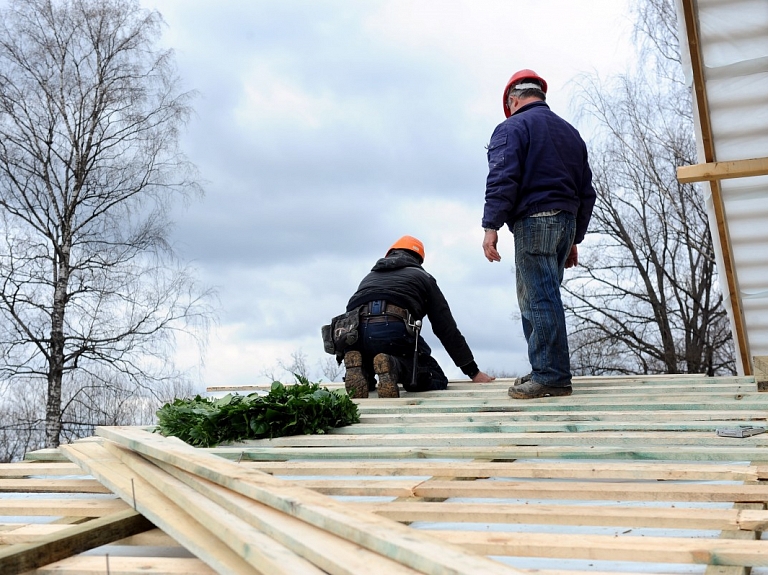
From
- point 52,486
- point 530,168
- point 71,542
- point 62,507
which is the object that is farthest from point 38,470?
point 530,168

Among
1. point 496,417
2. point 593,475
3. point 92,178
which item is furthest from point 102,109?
point 593,475

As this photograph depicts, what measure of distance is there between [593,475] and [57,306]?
11.9 metres

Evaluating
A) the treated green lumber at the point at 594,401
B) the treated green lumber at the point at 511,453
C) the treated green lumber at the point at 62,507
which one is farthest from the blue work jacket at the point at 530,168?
the treated green lumber at the point at 62,507

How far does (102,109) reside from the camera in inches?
548

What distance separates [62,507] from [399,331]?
10.5 ft

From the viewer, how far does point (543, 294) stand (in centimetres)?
456

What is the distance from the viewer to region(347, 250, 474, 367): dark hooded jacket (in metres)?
5.49

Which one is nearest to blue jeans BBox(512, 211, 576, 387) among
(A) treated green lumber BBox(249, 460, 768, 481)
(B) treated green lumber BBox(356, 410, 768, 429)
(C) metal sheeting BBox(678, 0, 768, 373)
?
(B) treated green lumber BBox(356, 410, 768, 429)

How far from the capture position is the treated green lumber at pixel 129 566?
169cm

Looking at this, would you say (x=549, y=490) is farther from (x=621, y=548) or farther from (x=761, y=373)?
(x=761, y=373)

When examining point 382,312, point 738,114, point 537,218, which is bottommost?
point 382,312

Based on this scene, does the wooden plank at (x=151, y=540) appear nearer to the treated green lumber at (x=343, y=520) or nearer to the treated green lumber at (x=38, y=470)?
the treated green lumber at (x=343, y=520)

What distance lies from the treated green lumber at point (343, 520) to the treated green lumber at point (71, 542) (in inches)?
8.1

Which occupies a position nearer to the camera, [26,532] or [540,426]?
[26,532]
